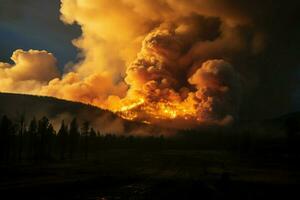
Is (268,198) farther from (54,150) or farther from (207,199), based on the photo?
(54,150)

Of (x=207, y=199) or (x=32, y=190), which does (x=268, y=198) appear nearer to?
(x=207, y=199)

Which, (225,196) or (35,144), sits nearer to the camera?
(225,196)

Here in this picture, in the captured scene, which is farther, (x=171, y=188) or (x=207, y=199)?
(x=171, y=188)

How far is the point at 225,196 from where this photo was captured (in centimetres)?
4953

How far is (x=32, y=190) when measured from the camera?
173 ft

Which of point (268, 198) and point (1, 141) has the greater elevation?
point (1, 141)

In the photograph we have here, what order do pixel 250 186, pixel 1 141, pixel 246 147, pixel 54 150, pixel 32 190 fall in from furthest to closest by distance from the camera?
pixel 246 147 < pixel 54 150 < pixel 1 141 < pixel 250 186 < pixel 32 190

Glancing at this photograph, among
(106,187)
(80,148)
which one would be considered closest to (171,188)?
(106,187)

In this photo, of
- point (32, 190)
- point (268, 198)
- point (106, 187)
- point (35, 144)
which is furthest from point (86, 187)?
point (35, 144)

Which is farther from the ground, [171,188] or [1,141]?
[1,141]

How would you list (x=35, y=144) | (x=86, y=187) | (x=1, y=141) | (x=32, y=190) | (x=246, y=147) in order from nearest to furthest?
1. (x=32, y=190)
2. (x=86, y=187)
3. (x=1, y=141)
4. (x=35, y=144)
5. (x=246, y=147)

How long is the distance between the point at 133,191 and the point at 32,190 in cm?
1588

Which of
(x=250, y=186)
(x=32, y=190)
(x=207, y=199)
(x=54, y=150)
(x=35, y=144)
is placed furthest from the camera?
(x=54, y=150)

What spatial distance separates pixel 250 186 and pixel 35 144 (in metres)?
92.3
